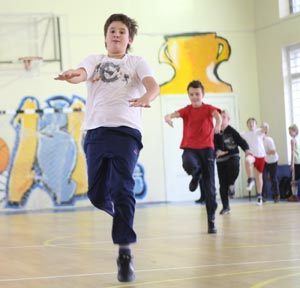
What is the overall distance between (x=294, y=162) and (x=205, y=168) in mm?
7643

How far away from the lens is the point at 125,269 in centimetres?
426

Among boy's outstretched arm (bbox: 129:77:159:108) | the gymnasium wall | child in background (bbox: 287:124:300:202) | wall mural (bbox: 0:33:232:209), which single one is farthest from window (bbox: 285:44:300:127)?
boy's outstretched arm (bbox: 129:77:159:108)

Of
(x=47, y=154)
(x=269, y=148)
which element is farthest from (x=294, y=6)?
(x=47, y=154)

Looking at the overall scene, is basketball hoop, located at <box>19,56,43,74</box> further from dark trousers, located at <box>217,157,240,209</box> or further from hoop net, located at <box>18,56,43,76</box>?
dark trousers, located at <box>217,157,240,209</box>

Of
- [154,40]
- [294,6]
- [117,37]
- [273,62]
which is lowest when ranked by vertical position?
[117,37]

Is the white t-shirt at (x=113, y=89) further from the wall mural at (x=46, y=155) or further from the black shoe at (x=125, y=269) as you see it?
the wall mural at (x=46, y=155)

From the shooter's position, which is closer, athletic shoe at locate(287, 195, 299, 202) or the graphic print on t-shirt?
the graphic print on t-shirt

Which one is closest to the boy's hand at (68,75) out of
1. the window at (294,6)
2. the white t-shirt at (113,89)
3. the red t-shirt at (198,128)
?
the white t-shirt at (113,89)

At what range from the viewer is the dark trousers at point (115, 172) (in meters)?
4.28

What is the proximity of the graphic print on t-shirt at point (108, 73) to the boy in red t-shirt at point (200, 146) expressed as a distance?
2.93 metres

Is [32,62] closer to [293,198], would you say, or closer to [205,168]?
[293,198]

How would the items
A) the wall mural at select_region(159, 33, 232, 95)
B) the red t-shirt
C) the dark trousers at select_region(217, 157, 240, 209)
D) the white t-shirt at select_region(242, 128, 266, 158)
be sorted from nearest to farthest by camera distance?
the red t-shirt < the dark trousers at select_region(217, 157, 240, 209) < the white t-shirt at select_region(242, 128, 266, 158) < the wall mural at select_region(159, 33, 232, 95)

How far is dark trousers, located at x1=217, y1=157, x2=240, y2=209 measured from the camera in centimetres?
1048

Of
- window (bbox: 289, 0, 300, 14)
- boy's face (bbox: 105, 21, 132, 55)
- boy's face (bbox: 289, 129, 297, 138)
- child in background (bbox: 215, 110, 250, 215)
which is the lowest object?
child in background (bbox: 215, 110, 250, 215)
